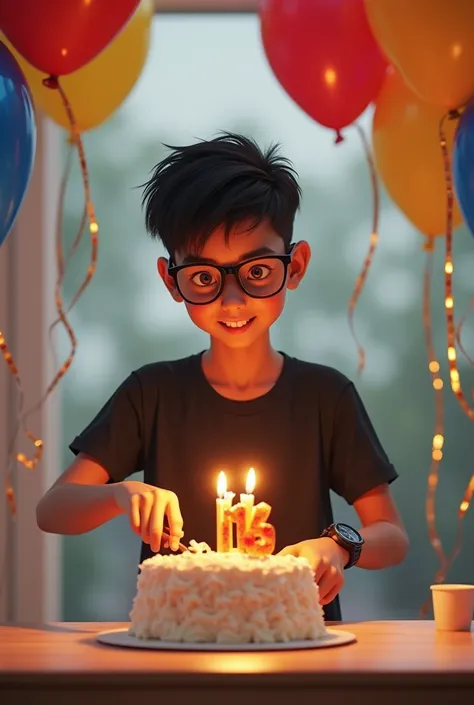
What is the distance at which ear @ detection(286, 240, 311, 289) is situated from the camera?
1.92 metres

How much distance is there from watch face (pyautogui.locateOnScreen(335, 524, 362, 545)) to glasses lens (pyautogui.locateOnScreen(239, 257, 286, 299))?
370 millimetres

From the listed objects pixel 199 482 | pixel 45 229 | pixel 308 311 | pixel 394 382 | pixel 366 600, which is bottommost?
pixel 366 600

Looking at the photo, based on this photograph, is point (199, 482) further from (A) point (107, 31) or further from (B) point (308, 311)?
(B) point (308, 311)

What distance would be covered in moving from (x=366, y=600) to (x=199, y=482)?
4.65 ft

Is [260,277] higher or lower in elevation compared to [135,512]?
higher

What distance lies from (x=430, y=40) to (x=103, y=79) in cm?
76

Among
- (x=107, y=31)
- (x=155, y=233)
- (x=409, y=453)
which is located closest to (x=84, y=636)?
(x=155, y=233)

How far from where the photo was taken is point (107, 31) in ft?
7.21

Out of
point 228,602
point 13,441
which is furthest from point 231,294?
point 13,441

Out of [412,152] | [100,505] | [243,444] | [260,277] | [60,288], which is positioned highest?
[412,152]

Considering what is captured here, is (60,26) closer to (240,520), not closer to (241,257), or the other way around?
(241,257)

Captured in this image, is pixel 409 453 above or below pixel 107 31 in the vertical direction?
below

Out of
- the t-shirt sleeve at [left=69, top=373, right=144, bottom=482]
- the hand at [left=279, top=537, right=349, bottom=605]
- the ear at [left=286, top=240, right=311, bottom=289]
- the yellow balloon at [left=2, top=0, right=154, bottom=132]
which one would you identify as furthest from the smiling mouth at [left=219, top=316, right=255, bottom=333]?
the yellow balloon at [left=2, top=0, right=154, bottom=132]

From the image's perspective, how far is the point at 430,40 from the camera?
6.93 feet
